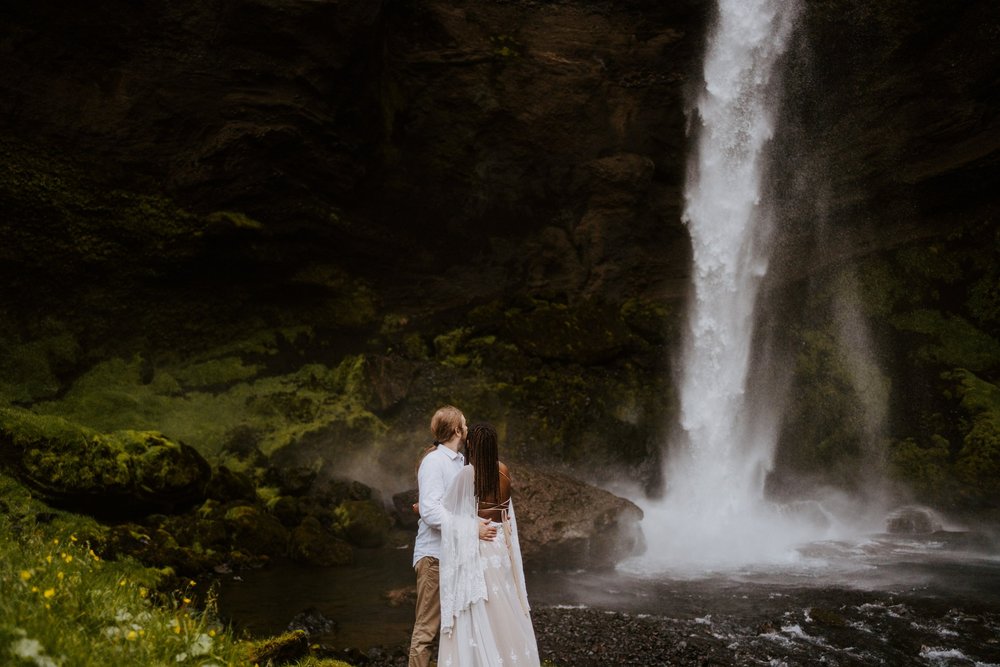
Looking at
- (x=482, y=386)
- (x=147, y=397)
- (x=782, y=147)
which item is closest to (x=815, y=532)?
(x=482, y=386)

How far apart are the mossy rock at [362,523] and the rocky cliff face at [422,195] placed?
427 cm

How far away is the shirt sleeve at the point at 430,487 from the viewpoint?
492cm

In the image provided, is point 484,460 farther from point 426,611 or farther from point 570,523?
point 570,523

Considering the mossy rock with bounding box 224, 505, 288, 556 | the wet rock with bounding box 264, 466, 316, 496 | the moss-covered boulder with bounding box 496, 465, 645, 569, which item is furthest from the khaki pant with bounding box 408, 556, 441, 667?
the wet rock with bounding box 264, 466, 316, 496

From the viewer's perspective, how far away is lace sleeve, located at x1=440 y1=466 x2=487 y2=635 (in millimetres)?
4746

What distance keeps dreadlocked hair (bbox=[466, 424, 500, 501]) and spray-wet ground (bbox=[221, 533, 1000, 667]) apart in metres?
4.00

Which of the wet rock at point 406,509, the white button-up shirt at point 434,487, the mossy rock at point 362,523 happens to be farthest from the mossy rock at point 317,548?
the white button-up shirt at point 434,487

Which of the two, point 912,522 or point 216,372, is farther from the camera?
point 216,372

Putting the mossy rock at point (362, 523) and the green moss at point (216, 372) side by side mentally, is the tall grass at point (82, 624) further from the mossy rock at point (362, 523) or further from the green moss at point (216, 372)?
the green moss at point (216, 372)

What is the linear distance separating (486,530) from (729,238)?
61.4 feet

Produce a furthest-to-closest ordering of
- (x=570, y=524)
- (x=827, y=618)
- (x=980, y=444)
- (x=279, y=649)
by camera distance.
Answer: (x=980, y=444) < (x=570, y=524) < (x=827, y=618) < (x=279, y=649)

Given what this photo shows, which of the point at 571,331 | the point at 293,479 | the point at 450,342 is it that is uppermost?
the point at 571,331

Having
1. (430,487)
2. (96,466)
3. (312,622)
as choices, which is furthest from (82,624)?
(96,466)

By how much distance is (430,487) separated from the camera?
4984 millimetres
